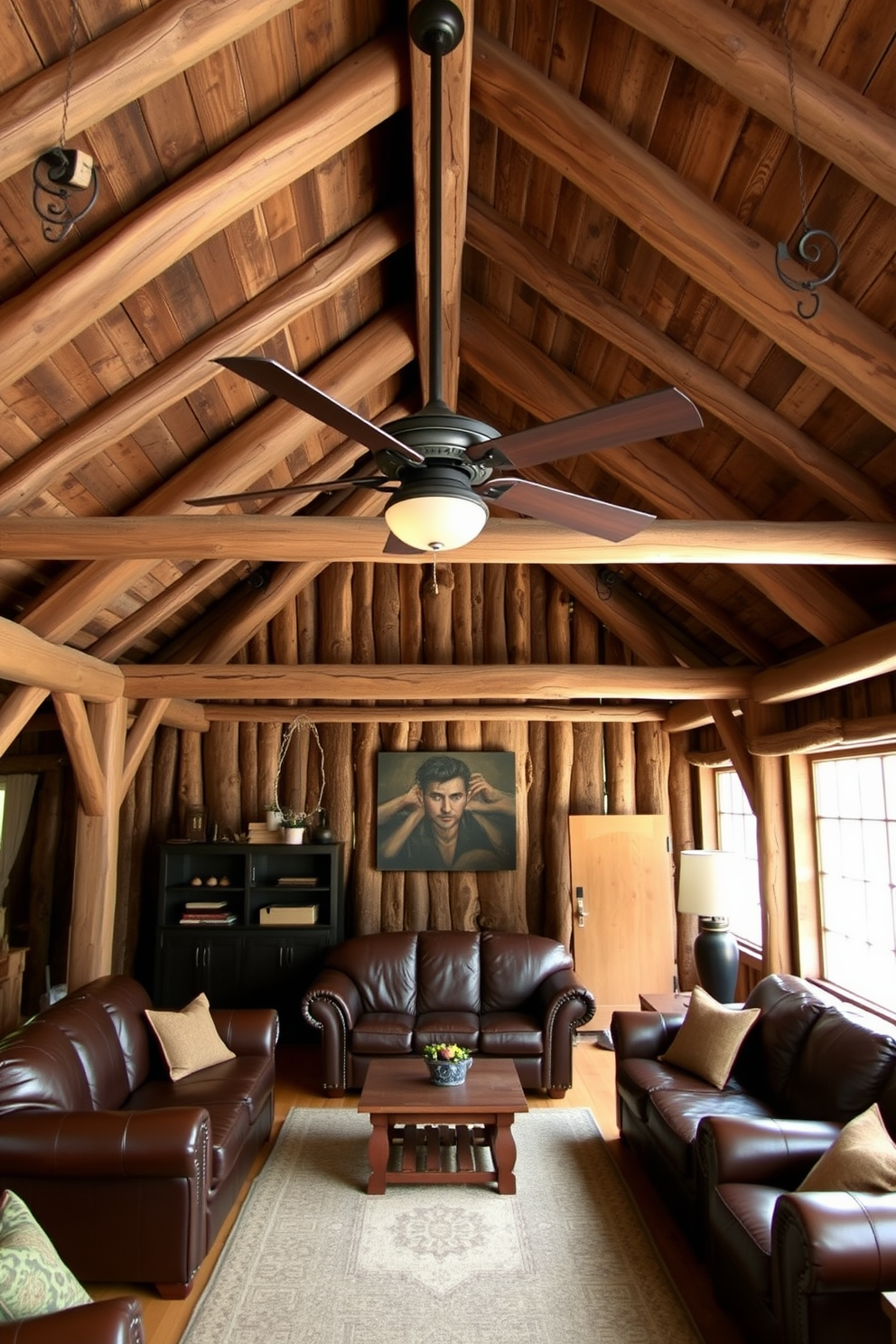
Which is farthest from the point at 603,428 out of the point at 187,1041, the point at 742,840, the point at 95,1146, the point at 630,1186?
the point at 742,840

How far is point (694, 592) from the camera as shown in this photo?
6.72m

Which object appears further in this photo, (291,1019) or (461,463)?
(291,1019)

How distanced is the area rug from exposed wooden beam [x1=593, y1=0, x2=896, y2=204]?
14.2 ft

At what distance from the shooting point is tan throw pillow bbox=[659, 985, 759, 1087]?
4801 mm

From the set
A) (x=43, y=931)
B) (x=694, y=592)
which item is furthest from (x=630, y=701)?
(x=43, y=931)

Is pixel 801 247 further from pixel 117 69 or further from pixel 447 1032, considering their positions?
pixel 447 1032

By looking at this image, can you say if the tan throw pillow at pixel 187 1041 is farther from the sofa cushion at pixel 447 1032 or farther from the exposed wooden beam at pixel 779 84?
the exposed wooden beam at pixel 779 84

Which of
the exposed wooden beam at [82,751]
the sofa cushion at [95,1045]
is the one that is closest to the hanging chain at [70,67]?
the exposed wooden beam at [82,751]

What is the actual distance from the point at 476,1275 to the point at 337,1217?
855 mm

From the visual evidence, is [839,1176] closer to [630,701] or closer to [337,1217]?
[337,1217]

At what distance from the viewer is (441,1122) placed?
465 centimetres

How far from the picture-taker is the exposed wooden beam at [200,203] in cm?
327

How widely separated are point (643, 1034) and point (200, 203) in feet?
16.4

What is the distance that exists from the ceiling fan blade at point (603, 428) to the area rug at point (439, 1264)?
3.32m
